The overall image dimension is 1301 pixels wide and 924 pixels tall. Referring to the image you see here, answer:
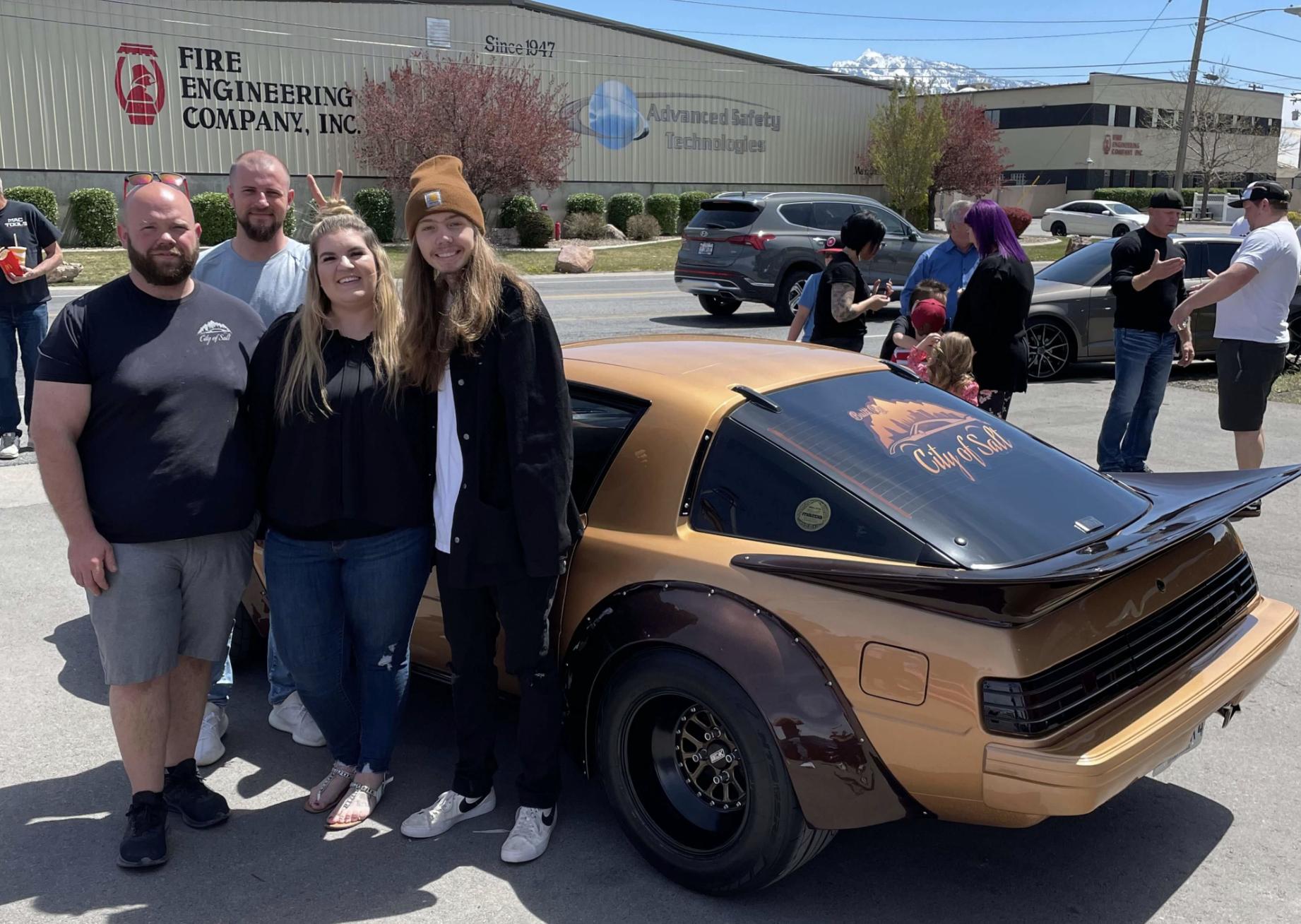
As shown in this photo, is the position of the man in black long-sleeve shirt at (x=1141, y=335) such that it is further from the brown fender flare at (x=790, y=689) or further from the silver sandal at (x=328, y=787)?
the silver sandal at (x=328, y=787)

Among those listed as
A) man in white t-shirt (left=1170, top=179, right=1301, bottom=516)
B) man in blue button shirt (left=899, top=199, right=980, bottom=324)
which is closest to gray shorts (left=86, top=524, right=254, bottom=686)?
man in blue button shirt (left=899, top=199, right=980, bottom=324)

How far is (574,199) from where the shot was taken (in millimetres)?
36219

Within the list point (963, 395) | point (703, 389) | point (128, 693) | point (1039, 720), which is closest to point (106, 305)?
point (128, 693)

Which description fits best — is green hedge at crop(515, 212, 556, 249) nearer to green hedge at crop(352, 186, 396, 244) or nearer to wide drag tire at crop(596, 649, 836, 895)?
green hedge at crop(352, 186, 396, 244)

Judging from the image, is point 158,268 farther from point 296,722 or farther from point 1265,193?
point 1265,193

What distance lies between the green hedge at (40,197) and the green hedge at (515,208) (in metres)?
11.5

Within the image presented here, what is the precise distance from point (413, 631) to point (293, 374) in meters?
1.09

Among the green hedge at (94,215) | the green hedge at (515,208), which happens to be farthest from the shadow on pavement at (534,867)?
the green hedge at (515,208)

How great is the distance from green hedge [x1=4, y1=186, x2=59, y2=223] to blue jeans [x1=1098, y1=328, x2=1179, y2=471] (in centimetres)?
2698

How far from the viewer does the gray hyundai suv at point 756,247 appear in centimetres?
1558

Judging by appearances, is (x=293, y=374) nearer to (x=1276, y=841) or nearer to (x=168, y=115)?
(x=1276, y=841)

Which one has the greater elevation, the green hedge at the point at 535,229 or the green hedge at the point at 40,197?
the green hedge at the point at 40,197

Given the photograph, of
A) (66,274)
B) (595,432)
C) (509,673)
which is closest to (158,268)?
(595,432)

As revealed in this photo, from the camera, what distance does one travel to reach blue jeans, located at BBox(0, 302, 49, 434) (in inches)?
310
